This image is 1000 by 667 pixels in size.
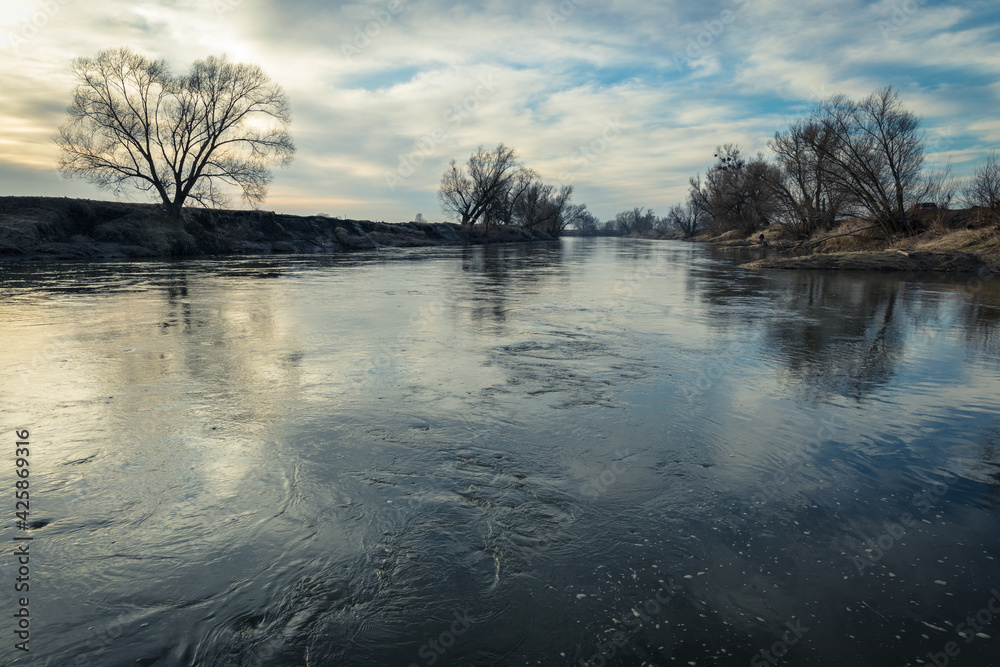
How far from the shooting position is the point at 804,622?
212 cm

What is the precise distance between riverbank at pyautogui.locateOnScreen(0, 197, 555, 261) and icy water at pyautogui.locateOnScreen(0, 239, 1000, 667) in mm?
22002

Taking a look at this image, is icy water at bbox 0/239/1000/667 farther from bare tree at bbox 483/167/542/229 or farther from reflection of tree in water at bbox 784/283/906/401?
bare tree at bbox 483/167/542/229

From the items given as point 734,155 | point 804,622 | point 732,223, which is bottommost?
point 804,622

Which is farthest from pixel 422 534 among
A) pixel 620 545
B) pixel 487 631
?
pixel 620 545

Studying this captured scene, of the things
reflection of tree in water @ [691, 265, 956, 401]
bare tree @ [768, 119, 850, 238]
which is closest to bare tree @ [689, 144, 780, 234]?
bare tree @ [768, 119, 850, 238]

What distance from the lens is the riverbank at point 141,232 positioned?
23.2 meters

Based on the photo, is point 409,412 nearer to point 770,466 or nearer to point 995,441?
point 770,466

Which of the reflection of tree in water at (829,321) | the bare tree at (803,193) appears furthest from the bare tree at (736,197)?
the reflection of tree in water at (829,321)

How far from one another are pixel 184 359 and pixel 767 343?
7.32 meters

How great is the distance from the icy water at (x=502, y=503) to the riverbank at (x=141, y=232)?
72.2 feet

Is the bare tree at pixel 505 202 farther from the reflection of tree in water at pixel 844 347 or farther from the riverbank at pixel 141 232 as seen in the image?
the reflection of tree in water at pixel 844 347

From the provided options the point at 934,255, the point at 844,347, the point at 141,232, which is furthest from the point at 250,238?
the point at 934,255

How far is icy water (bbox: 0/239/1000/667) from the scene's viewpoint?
6.74ft

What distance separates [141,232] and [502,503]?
105 feet
